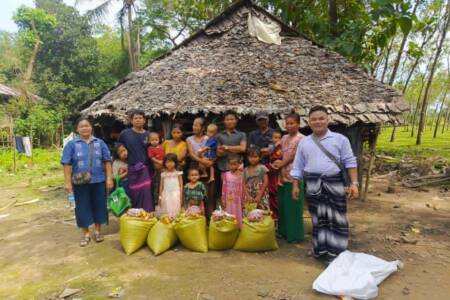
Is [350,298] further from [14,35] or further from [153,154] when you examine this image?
[14,35]

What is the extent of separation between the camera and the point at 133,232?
4320 millimetres

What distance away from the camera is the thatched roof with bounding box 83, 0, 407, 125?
242 inches

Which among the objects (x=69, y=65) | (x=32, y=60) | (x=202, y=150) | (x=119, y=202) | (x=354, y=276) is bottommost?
(x=354, y=276)

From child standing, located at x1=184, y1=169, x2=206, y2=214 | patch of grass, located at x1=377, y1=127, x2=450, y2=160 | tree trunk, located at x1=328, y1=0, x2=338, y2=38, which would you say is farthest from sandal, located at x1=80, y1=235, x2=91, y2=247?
patch of grass, located at x1=377, y1=127, x2=450, y2=160

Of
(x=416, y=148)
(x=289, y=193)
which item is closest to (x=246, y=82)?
(x=289, y=193)

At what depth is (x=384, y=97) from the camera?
6.56 meters

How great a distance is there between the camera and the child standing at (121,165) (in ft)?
15.6

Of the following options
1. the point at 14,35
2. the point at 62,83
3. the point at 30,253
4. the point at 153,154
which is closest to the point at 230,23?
the point at 153,154

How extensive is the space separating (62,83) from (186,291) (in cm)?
1961

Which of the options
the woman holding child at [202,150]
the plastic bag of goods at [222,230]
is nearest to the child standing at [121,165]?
the woman holding child at [202,150]

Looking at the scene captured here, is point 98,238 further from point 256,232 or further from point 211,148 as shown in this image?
point 256,232

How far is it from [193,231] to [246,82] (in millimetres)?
3496

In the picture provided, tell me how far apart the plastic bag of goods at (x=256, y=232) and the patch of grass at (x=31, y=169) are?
311 inches

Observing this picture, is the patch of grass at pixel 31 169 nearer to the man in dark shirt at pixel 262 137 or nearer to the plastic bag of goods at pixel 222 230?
the plastic bag of goods at pixel 222 230
